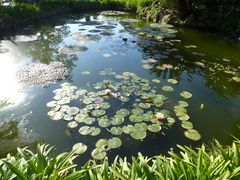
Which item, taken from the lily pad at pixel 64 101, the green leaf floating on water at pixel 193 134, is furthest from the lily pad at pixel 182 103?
the lily pad at pixel 64 101

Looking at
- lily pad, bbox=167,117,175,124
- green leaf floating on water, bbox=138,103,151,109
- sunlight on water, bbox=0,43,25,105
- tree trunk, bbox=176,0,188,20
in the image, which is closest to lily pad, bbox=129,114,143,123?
green leaf floating on water, bbox=138,103,151,109

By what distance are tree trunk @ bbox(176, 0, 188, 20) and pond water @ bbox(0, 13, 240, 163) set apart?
1.91m

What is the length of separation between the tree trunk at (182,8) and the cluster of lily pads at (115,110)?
25.9 feet

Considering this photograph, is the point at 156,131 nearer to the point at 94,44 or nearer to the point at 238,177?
the point at 238,177

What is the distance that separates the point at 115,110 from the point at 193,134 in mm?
1623

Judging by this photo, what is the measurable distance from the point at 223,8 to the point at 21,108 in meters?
11.1

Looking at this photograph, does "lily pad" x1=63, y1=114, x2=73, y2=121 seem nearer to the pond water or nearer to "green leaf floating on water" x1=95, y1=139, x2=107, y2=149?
the pond water

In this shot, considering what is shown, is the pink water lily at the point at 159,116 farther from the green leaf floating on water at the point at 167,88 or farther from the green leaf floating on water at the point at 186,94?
the green leaf floating on water at the point at 167,88

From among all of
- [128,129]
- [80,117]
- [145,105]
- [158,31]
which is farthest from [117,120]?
[158,31]

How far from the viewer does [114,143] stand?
14.7ft

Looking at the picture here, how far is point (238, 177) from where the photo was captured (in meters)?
2.50

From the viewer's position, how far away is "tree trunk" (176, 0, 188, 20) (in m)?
13.3

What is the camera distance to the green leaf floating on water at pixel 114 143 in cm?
443

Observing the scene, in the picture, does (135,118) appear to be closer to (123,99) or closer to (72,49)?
(123,99)
